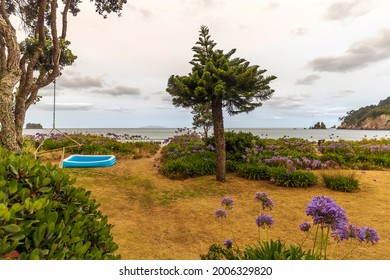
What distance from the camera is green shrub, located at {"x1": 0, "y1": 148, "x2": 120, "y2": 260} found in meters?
1.40

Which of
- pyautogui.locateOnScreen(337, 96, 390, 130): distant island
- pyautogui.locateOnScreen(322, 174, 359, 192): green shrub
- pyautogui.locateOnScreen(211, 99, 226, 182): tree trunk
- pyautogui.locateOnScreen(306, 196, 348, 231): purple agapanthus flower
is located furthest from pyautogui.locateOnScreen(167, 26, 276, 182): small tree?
pyautogui.locateOnScreen(337, 96, 390, 130): distant island

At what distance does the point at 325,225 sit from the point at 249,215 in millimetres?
3813

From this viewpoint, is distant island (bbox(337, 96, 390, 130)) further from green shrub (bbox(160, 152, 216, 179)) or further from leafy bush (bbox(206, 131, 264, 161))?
green shrub (bbox(160, 152, 216, 179))

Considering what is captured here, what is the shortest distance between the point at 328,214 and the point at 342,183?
7192mm

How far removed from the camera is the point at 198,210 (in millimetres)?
6746

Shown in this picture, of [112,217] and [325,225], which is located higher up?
[325,225]

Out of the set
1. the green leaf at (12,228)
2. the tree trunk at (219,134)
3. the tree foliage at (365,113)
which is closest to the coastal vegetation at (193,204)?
the green leaf at (12,228)

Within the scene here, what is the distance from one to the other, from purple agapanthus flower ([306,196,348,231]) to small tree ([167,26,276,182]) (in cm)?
602

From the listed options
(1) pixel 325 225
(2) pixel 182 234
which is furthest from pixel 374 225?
(2) pixel 182 234

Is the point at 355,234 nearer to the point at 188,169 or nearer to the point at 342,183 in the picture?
the point at 342,183

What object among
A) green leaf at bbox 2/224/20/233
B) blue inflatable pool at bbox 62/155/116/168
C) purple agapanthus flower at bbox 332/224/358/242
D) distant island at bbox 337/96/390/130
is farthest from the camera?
distant island at bbox 337/96/390/130

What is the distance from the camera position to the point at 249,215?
21.0ft

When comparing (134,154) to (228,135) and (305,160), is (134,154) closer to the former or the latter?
(228,135)

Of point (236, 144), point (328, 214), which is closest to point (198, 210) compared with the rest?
point (328, 214)
